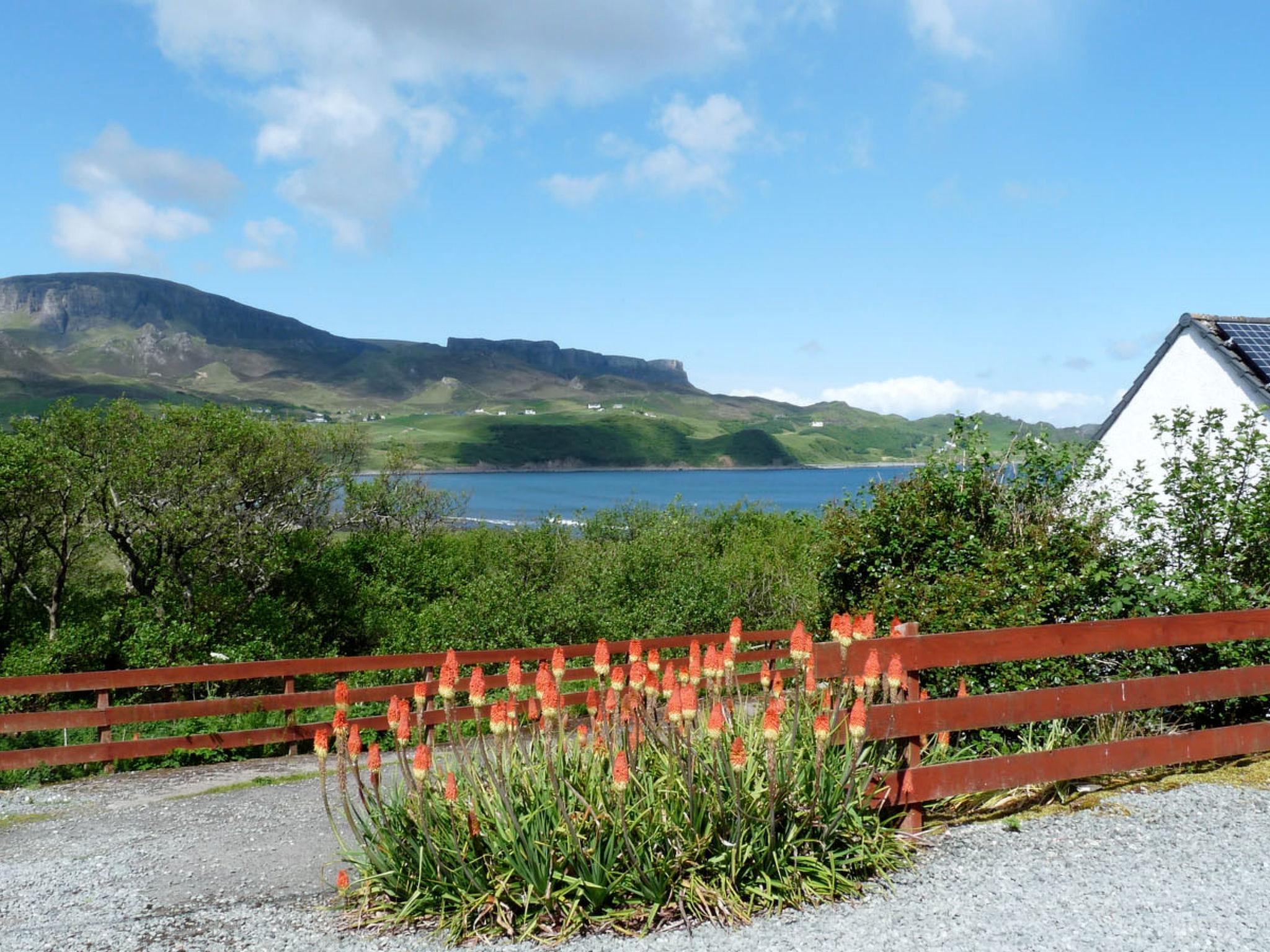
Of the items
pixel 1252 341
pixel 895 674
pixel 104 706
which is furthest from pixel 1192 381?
pixel 104 706

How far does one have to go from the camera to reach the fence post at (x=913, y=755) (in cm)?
544

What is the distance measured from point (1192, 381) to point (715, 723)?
13.7 m

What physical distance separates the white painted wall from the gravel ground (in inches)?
386

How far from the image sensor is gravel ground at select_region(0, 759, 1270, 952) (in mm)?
4434

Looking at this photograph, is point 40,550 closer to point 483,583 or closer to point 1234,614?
point 483,583

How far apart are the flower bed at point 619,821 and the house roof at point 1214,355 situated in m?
11.6

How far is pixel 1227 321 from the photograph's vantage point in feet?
51.1

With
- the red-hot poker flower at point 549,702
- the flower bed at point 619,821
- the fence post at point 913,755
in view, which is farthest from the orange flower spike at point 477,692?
the fence post at point 913,755

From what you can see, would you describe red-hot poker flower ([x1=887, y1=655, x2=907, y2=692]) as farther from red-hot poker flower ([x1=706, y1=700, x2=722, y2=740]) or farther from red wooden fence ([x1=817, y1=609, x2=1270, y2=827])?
red-hot poker flower ([x1=706, y1=700, x2=722, y2=740])

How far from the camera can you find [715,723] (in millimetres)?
4695

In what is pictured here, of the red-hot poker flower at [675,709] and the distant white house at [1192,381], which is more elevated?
the distant white house at [1192,381]

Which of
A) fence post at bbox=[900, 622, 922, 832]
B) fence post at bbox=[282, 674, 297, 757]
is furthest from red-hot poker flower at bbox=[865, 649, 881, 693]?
fence post at bbox=[282, 674, 297, 757]

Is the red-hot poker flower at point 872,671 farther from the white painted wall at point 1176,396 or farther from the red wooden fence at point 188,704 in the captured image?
the white painted wall at point 1176,396

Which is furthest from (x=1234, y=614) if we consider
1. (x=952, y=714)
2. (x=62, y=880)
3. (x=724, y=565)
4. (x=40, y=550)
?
(x=40, y=550)
